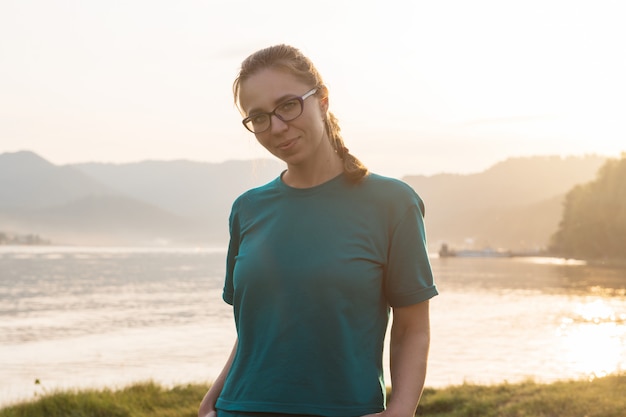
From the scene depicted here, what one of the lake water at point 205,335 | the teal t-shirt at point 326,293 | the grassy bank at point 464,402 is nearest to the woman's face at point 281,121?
the teal t-shirt at point 326,293

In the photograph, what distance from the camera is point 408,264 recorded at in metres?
2.38

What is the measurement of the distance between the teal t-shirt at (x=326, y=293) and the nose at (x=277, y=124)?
18 centimetres

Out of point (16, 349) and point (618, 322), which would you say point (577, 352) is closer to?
point (618, 322)

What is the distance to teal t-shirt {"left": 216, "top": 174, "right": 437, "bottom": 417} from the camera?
2.31m

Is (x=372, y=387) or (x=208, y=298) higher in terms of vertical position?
(x=372, y=387)

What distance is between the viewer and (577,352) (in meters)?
28.7

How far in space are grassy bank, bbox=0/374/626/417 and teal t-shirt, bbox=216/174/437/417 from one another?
316 inches

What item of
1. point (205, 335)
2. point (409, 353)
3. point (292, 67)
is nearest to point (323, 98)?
point (292, 67)

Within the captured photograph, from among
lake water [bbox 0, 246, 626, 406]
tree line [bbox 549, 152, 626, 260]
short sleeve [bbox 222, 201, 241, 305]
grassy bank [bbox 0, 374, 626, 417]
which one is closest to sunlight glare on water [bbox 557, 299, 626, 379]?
lake water [bbox 0, 246, 626, 406]

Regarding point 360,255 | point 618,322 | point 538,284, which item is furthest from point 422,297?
point 538,284

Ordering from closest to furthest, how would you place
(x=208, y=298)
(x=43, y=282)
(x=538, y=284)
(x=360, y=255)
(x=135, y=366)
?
(x=360, y=255) → (x=135, y=366) → (x=208, y=298) → (x=538, y=284) → (x=43, y=282)

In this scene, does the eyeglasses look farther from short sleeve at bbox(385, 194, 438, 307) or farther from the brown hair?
short sleeve at bbox(385, 194, 438, 307)

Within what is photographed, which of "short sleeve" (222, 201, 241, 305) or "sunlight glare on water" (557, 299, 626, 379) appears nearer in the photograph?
"short sleeve" (222, 201, 241, 305)

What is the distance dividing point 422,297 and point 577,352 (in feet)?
91.7
